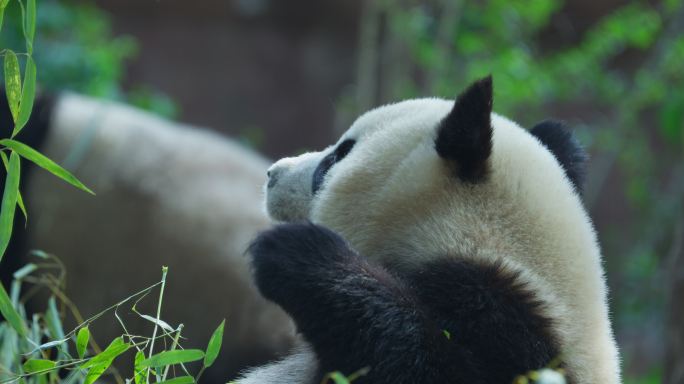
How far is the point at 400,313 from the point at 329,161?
62 cm

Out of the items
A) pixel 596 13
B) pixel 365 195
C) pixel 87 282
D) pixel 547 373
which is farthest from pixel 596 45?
pixel 547 373

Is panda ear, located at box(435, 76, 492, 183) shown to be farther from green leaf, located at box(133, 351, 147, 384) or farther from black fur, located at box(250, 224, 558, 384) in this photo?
green leaf, located at box(133, 351, 147, 384)

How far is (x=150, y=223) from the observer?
15.2ft

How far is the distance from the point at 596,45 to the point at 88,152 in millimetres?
3829

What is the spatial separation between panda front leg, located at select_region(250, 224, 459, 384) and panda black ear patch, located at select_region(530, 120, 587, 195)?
27.1 inches

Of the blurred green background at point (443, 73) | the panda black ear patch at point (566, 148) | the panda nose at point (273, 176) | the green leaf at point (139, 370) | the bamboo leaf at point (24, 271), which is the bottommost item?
the green leaf at point (139, 370)

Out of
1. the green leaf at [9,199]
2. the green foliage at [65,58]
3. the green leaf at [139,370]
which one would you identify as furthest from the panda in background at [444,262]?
the green foliage at [65,58]

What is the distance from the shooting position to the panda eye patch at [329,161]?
2.25 m

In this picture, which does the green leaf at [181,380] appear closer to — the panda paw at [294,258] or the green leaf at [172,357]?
the green leaf at [172,357]

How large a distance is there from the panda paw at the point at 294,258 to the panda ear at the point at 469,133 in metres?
0.31

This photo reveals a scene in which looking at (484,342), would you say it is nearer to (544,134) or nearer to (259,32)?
(544,134)

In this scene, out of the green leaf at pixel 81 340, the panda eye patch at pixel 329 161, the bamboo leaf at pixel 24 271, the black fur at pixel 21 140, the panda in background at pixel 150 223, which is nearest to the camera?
the green leaf at pixel 81 340

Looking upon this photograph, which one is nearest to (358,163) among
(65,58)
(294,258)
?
(294,258)

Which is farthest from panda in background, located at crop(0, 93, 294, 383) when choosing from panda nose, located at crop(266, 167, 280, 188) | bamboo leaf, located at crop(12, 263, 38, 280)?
panda nose, located at crop(266, 167, 280, 188)
